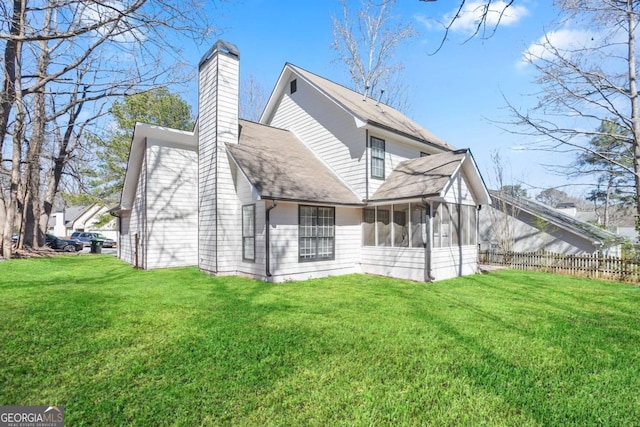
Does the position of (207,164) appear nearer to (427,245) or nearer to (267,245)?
(267,245)

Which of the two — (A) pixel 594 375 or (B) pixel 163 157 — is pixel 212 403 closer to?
(A) pixel 594 375

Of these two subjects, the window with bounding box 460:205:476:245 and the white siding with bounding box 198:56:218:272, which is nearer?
the white siding with bounding box 198:56:218:272

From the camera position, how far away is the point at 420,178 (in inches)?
417

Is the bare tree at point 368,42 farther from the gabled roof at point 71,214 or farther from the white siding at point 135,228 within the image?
the gabled roof at point 71,214

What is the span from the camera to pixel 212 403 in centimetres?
285

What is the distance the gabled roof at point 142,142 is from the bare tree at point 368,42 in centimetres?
913

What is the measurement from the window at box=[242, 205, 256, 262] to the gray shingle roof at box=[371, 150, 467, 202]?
4058mm

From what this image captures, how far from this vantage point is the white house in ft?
31.7

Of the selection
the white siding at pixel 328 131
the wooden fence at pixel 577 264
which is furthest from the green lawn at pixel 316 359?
the white siding at pixel 328 131

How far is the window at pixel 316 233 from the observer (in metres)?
9.92

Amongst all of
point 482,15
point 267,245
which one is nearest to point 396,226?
point 267,245

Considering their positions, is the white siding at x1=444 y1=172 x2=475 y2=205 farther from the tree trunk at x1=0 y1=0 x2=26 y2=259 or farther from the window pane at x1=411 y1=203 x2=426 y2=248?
the tree trunk at x1=0 y1=0 x2=26 y2=259

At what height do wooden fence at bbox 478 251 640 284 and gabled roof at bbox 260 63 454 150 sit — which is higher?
gabled roof at bbox 260 63 454 150

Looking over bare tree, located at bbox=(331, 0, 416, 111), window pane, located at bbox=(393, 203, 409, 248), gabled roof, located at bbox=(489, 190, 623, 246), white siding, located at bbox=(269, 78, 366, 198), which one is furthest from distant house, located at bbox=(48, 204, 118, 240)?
gabled roof, located at bbox=(489, 190, 623, 246)
